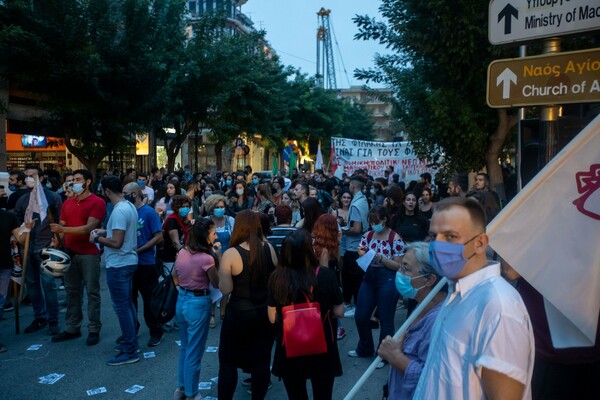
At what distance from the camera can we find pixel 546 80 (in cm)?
386

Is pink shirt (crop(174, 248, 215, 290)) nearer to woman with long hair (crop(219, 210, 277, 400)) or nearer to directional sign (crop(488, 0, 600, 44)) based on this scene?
woman with long hair (crop(219, 210, 277, 400))

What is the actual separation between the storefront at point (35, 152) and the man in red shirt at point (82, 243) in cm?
1330

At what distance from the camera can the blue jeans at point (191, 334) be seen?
4926mm

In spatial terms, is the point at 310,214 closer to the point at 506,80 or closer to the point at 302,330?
the point at 302,330

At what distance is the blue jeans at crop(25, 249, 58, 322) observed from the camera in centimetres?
705

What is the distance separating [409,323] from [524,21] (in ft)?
8.12

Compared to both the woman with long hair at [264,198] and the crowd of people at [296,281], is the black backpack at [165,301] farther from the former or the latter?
the woman with long hair at [264,198]

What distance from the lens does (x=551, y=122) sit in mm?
4062

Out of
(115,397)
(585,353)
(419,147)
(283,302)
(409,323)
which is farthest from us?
(419,147)

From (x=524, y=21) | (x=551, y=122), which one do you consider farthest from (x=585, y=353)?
(x=524, y=21)

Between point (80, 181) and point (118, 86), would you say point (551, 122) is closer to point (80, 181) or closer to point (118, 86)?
point (80, 181)

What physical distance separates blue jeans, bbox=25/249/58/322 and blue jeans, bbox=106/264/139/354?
142 centimetres

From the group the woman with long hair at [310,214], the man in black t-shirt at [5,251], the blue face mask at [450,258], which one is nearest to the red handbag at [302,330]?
the blue face mask at [450,258]

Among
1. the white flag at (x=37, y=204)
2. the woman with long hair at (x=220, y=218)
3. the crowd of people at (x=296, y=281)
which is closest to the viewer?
the crowd of people at (x=296, y=281)
